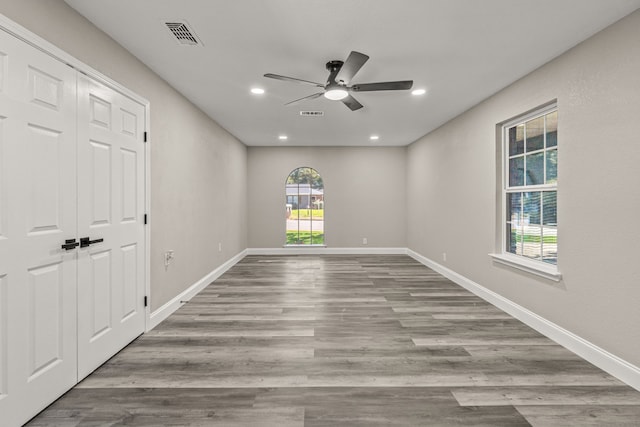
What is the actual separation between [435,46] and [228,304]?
3523 millimetres

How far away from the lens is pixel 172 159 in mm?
3498

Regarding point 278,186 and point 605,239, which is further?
point 278,186

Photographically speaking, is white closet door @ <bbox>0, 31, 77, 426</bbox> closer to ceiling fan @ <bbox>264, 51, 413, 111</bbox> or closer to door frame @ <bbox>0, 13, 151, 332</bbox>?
door frame @ <bbox>0, 13, 151, 332</bbox>

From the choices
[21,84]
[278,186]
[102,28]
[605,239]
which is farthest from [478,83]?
[278,186]

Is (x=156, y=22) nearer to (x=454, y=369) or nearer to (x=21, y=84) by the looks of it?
(x=21, y=84)

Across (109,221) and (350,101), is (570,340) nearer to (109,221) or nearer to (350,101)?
(350,101)

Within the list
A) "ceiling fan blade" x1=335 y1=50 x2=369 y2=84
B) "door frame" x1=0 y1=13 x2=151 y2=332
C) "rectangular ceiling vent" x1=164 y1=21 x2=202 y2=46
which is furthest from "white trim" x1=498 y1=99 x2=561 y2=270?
"door frame" x1=0 y1=13 x2=151 y2=332

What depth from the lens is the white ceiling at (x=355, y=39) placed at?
2.08 metres

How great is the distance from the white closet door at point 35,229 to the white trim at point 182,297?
1.01 meters

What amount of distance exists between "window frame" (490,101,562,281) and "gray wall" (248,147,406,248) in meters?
3.65

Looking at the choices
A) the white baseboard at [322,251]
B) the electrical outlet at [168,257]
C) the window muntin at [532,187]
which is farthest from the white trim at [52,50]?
the white baseboard at [322,251]

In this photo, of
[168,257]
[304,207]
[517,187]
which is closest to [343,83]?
[517,187]

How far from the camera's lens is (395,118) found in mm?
4855

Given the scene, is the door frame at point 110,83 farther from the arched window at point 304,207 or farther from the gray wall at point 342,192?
the arched window at point 304,207
